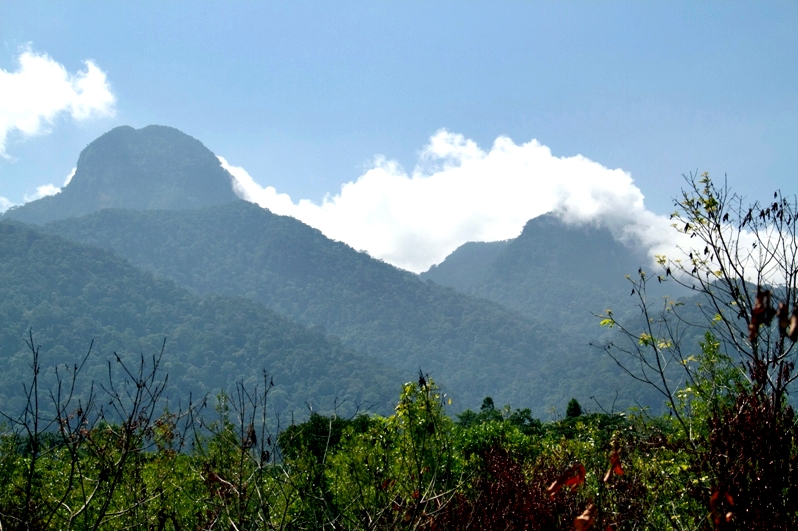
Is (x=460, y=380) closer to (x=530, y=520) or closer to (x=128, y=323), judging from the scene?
(x=128, y=323)

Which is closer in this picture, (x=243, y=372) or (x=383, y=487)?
(x=383, y=487)

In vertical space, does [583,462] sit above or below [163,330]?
below

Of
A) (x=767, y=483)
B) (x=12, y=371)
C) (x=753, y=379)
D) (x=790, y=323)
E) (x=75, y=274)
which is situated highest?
(x=75, y=274)

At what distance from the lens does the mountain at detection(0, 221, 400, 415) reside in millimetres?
127750

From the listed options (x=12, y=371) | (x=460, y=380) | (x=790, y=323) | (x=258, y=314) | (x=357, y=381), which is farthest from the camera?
(x=460, y=380)

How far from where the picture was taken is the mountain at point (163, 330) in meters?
128

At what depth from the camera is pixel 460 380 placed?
7283 inches

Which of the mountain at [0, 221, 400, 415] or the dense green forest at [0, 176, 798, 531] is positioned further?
the mountain at [0, 221, 400, 415]

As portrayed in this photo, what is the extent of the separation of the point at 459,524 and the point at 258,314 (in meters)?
160

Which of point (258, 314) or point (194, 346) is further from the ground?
point (258, 314)

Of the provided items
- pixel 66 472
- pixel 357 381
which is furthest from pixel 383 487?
pixel 357 381

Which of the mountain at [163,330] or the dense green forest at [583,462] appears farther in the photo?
the mountain at [163,330]

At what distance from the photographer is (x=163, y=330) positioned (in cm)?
14800

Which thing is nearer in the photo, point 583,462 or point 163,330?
point 583,462
